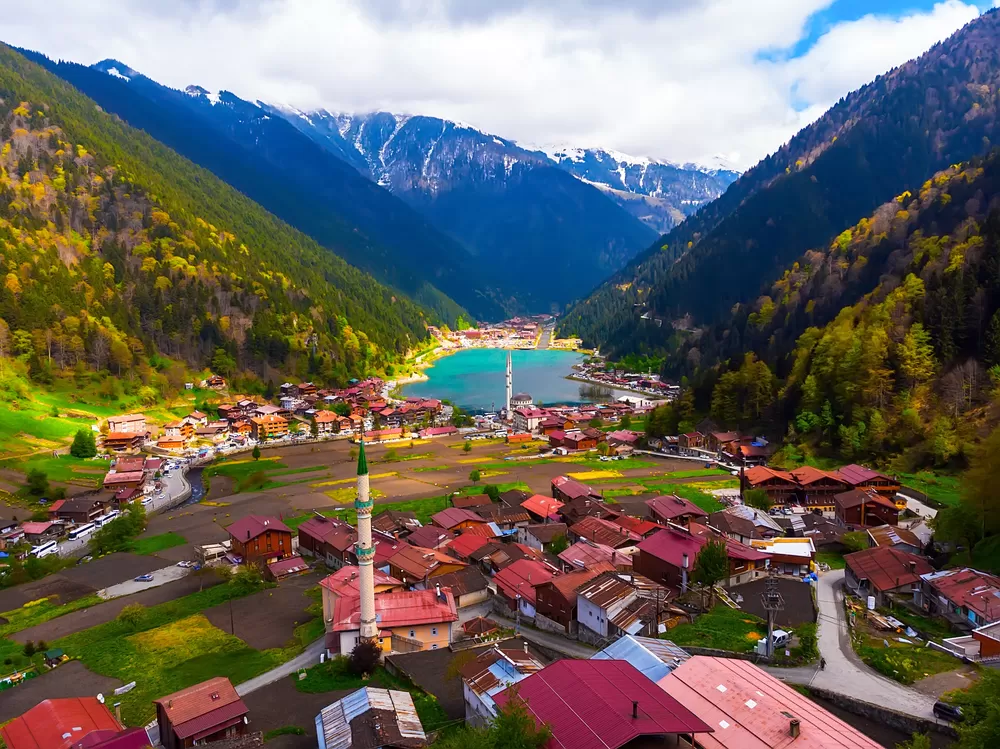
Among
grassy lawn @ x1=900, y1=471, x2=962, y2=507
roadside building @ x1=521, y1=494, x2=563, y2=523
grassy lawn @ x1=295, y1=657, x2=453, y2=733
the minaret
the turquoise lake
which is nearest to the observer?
grassy lawn @ x1=295, y1=657, x2=453, y2=733

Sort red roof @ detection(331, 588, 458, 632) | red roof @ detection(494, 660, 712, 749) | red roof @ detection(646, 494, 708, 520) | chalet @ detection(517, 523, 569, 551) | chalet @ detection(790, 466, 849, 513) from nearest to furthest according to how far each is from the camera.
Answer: red roof @ detection(494, 660, 712, 749) → red roof @ detection(331, 588, 458, 632) → chalet @ detection(517, 523, 569, 551) → red roof @ detection(646, 494, 708, 520) → chalet @ detection(790, 466, 849, 513)

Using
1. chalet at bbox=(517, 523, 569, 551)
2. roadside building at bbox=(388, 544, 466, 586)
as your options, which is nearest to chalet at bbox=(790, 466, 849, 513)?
chalet at bbox=(517, 523, 569, 551)

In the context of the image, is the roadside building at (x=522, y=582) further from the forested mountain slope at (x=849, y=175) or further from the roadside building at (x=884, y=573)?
the forested mountain slope at (x=849, y=175)

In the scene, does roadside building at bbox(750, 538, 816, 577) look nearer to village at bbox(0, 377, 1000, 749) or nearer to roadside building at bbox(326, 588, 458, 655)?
village at bbox(0, 377, 1000, 749)

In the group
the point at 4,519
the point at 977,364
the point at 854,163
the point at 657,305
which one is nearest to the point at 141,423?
the point at 4,519

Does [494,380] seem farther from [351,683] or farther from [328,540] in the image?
[351,683]

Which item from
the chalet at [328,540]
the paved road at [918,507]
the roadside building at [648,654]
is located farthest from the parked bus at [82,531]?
the paved road at [918,507]

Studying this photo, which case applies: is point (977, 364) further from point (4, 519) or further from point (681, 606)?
point (4, 519)
